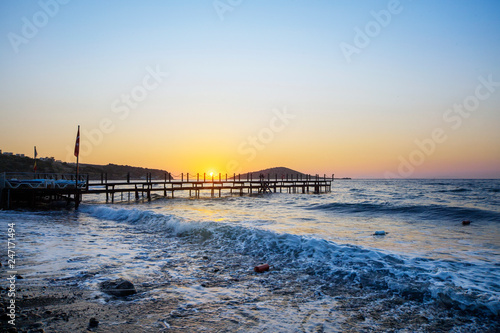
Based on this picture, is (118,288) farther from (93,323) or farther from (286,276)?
(286,276)

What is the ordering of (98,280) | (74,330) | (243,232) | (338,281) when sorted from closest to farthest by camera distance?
(74,330) < (98,280) < (338,281) < (243,232)

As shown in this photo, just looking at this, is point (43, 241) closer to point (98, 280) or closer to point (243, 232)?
point (98, 280)

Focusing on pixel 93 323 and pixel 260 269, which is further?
pixel 260 269

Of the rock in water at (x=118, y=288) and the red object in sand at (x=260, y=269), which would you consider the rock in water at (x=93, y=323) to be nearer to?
the rock in water at (x=118, y=288)

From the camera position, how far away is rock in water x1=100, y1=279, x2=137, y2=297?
5.69 meters

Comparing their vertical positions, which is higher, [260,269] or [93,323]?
[93,323]

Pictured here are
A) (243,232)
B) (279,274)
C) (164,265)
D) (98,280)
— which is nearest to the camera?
(98,280)

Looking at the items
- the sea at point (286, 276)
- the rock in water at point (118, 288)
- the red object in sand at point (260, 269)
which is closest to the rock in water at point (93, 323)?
A: the sea at point (286, 276)

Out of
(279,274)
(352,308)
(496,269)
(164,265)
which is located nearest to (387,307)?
(352,308)

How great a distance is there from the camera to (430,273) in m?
7.07

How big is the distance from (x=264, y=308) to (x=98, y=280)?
355cm

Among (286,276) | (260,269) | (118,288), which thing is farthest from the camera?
(260,269)

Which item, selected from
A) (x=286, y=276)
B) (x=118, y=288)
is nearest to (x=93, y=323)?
(x=118, y=288)

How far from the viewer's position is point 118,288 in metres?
5.80
